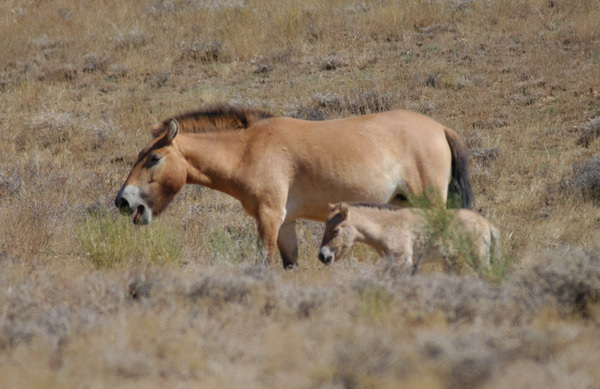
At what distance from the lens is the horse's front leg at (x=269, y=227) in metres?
8.32

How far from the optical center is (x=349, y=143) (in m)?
8.77

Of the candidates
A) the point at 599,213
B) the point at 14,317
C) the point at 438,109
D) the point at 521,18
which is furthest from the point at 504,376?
the point at 521,18

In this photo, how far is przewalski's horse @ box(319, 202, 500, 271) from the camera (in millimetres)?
8062

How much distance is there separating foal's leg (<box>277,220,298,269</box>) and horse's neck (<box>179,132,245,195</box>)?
67cm

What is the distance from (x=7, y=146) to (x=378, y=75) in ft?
22.7

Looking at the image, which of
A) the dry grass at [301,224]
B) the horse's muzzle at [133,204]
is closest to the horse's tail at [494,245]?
the dry grass at [301,224]

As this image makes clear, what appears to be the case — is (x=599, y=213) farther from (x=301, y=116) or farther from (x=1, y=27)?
(x=1, y=27)

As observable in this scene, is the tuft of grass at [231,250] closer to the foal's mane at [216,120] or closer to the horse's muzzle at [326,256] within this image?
the horse's muzzle at [326,256]

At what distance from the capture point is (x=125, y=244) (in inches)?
340

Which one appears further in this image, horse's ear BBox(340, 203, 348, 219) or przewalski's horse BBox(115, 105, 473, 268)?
przewalski's horse BBox(115, 105, 473, 268)

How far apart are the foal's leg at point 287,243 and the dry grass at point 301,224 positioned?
1.12 feet

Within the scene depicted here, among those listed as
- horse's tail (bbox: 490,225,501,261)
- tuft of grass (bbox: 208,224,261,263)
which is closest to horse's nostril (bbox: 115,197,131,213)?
tuft of grass (bbox: 208,224,261,263)

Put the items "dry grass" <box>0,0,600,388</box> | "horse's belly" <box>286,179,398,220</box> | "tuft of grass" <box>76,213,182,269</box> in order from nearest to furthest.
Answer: "dry grass" <box>0,0,600,388</box> < "tuft of grass" <box>76,213,182,269</box> < "horse's belly" <box>286,179,398,220</box>

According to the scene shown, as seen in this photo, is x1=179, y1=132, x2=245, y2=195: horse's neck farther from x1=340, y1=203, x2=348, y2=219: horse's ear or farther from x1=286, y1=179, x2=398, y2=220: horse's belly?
x1=340, y1=203, x2=348, y2=219: horse's ear
